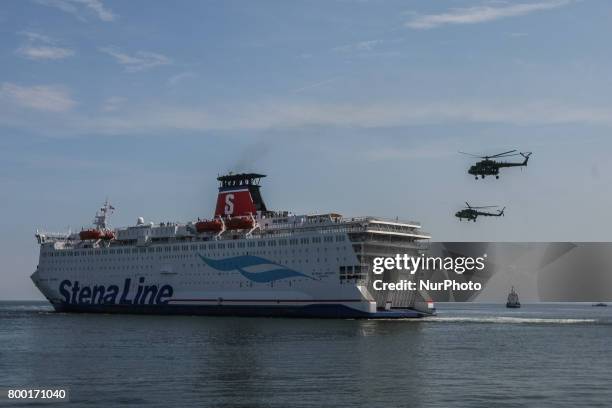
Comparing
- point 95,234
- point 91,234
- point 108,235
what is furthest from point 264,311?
point 91,234

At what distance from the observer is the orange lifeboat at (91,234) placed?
3903 inches

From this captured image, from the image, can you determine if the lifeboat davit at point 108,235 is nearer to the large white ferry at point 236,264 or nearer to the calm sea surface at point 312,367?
the large white ferry at point 236,264

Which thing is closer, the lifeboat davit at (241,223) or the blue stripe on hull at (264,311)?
the blue stripe on hull at (264,311)

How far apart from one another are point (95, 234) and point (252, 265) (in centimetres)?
2775

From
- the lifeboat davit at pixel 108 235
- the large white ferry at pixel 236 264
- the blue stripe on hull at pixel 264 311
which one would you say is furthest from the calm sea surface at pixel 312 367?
the lifeboat davit at pixel 108 235

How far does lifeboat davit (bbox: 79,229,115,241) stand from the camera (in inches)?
3875

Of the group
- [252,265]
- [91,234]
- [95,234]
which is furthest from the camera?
[91,234]

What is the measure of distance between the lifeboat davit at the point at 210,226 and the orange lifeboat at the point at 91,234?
57.7 ft

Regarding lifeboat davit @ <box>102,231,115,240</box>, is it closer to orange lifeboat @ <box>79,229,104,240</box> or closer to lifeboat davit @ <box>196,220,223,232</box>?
orange lifeboat @ <box>79,229,104,240</box>

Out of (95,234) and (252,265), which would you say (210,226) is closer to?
(252,265)

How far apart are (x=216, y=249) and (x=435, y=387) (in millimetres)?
54551

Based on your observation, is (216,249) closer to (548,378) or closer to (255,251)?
(255,251)

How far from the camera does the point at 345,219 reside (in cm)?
7656

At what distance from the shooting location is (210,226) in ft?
284
